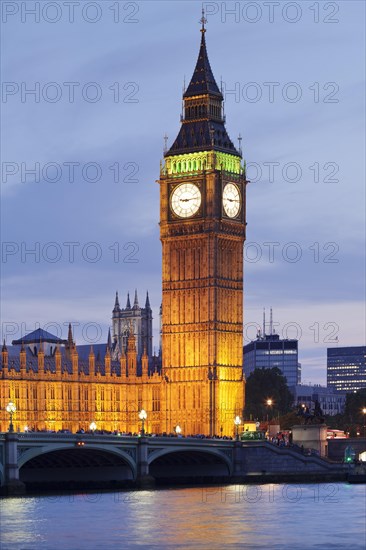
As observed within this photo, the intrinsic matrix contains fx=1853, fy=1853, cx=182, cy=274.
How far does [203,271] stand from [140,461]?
148 ft

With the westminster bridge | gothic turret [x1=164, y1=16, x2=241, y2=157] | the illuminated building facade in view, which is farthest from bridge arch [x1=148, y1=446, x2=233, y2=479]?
gothic turret [x1=164, y1=16, x2=241, y2=157]

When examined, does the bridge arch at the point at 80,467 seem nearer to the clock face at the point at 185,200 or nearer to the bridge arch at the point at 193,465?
the bridge arch at the point at 193,465

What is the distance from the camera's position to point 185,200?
625 ft

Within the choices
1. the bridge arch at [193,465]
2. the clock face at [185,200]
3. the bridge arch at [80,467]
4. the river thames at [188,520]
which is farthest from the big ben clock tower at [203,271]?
the river thames at [188,520]

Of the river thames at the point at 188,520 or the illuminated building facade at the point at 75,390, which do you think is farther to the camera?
the illuminated building facade at the point at 75,390

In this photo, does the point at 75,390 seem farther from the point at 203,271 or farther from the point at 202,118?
the point at 202,118

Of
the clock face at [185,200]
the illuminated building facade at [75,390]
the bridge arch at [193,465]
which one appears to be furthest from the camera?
the clock face at [185,200]

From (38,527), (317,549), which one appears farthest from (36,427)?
(317,549)

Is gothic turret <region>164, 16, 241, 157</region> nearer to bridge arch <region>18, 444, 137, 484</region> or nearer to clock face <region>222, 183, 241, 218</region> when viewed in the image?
clock face <region>222, 183, 241, 218</region>

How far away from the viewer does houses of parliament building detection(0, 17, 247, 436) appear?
614ft

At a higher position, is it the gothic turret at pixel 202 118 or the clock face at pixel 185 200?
the gothic turret at pixel 202 118

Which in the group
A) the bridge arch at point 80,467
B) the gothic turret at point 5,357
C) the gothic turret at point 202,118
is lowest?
the bridge arch at point 80,467

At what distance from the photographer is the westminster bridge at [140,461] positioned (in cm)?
13650

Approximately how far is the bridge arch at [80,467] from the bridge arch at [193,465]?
16.6 feet
